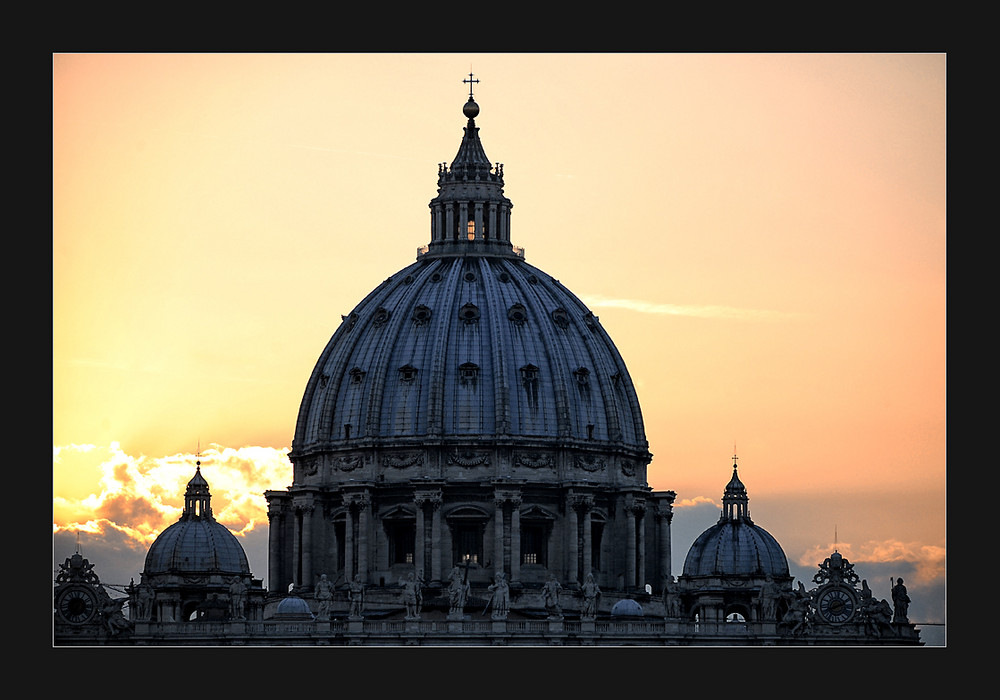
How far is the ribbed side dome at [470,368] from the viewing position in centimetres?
18012

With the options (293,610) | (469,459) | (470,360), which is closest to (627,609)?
(469,459)

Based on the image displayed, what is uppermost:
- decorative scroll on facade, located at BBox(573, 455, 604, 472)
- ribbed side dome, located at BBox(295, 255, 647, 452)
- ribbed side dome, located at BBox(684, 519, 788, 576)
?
ribbed side dome, located at BBox(295, 255, 647, 452)

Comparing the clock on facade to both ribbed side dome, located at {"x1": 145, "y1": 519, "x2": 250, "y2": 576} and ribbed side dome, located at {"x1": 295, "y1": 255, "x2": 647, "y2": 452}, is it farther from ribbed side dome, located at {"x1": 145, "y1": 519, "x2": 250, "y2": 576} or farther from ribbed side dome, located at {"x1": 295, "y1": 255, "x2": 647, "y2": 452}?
ribbed side dome, located at {"x1": 145, "y1": 519, "x2": 250, "y2": 576}

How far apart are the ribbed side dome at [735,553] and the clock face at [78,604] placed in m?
31.9

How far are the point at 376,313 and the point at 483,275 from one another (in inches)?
240

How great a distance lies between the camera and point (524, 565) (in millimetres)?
178250

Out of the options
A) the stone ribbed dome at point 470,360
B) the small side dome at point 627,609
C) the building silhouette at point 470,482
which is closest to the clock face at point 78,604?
the building silhouette at point 470,482

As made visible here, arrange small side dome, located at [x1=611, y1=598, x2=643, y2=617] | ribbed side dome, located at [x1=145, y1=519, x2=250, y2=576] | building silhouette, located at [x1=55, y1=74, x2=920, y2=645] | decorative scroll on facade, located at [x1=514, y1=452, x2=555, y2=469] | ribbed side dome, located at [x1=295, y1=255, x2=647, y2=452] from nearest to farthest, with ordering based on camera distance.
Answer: small side dome, located at [x1=611, y1=598, x2=643, y2=617] → building silhouette, located at [x1=55, y1=74, x2=920, y2=645] → decorative scroll on facade, located at [x1=514, y1=452, x2=555, y2=469] → ribbed side dome, located at [x1=295, y1=255, x2=647, y2=452] → ribbed side dome, located at [x1=145, y1=519, x2=250, y2=576]

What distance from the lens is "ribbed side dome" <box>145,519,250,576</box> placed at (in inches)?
7170

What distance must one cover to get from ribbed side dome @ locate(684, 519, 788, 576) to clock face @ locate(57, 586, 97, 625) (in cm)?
3193

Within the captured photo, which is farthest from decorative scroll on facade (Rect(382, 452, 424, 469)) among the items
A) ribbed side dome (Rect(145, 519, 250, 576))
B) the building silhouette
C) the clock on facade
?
the clock on facade

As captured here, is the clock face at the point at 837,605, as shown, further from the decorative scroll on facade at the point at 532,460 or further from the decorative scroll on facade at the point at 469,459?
the decorative scroll on facade at the point at 469,459

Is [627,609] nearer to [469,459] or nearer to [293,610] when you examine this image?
[469,459]
